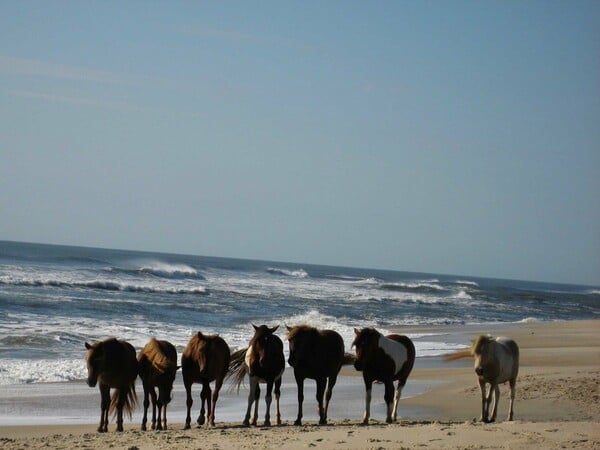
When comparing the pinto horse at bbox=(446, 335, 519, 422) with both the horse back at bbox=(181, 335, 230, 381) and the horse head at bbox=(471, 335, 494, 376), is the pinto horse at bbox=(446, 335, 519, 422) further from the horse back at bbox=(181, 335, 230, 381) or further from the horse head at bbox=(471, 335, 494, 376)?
the horse back at bbox=(181, 335, 230, 381)

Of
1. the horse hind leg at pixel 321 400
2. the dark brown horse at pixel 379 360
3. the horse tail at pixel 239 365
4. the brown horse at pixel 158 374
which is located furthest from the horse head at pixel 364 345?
the brown horse at pixel 158 374

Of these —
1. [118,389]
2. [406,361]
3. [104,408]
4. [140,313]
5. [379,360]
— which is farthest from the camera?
[140,313]

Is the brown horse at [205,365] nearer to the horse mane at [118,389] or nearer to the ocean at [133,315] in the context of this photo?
the horse mane at [118,389]

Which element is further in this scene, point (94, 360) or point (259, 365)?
point (259, 365)

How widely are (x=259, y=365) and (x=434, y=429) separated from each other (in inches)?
101

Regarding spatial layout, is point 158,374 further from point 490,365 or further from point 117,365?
point 490,365

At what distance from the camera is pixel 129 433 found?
11461mm

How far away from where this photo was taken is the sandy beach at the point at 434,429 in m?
10.3

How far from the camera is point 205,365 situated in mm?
12258

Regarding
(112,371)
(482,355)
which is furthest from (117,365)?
(482,355)

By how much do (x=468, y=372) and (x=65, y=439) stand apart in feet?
36.9

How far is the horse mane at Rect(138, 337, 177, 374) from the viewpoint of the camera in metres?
12.2

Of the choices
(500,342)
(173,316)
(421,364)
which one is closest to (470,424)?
(500,342)

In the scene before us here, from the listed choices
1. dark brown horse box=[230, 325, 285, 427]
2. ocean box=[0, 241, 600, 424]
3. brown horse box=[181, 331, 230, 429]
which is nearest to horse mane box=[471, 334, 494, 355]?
dark brown horse box=[230, 325, 285, 427]
